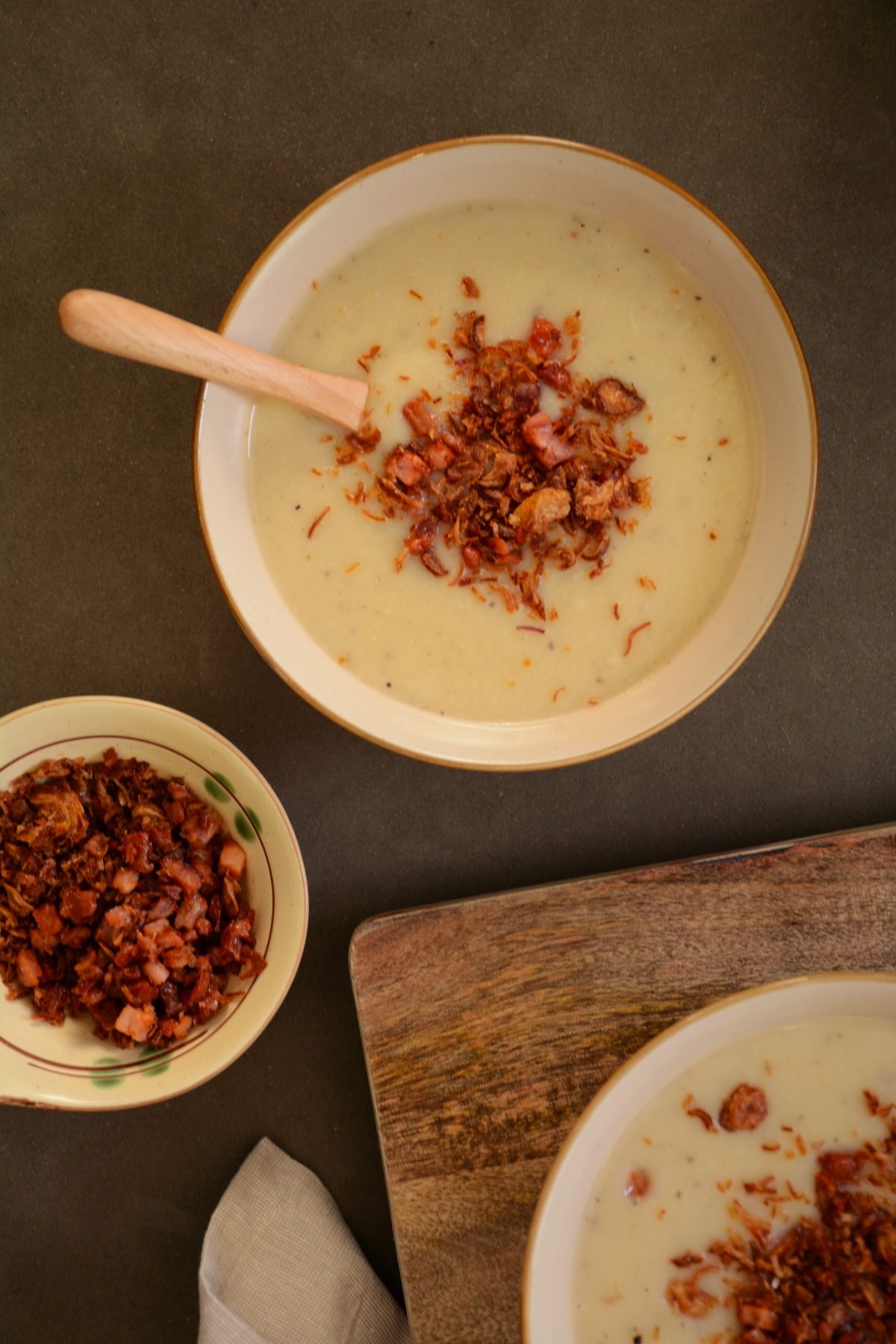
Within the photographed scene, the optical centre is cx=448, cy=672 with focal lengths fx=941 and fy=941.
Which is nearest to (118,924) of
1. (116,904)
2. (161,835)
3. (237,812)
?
(116,904)

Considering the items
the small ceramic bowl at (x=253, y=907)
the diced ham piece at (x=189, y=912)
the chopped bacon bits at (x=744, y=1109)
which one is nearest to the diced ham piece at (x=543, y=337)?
the small ceramic bowl at (x=253, y=907)

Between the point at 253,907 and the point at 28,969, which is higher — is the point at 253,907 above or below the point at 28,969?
above

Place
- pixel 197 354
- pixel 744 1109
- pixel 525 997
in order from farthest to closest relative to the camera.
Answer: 1. pixel 525 997
2. pixel 744 1109
3. pixel 197 354

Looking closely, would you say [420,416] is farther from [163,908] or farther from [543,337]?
[163,908]

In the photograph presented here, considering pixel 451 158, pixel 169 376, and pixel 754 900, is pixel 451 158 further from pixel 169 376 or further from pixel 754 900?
pixel 754 900

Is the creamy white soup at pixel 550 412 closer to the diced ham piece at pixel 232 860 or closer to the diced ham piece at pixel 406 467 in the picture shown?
the diced ham piece at pixel 406 467
